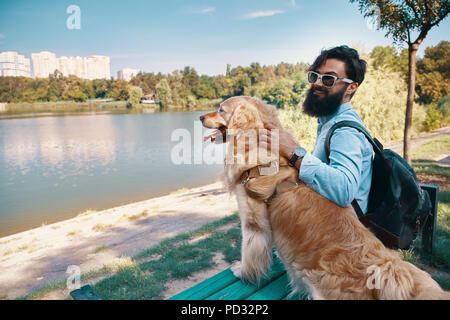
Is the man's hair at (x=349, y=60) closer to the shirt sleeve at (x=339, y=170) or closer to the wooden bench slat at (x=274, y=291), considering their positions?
the shirt sleeve at (x=339, y=170)

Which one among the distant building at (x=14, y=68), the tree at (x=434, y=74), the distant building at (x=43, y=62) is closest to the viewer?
the distant building at (x=14, y=68)

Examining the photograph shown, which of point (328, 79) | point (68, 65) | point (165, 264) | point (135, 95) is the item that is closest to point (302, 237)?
point (328, 79)

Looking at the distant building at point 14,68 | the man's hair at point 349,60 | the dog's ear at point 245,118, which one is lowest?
the dog's ear at point 245,118

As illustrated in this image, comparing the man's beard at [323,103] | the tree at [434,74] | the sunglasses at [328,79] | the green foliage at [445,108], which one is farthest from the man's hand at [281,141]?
the tree at [434,74]

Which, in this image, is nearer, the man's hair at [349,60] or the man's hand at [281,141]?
the man's hand at [281,141]

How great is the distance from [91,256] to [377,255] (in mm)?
6228

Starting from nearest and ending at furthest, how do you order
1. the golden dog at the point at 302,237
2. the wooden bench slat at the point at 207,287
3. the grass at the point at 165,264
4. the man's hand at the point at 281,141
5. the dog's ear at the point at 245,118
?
the golden dog at the point at 302,237, the wooden bench slat at the point at 207,287, the man's hand at the point at 281,141, the dog's ear at the point at 245,118, the grass at the point at 165,264

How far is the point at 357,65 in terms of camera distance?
8.34 ft

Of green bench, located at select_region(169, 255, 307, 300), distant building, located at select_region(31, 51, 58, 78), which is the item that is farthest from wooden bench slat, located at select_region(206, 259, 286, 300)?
distant building, located at select_region(31, 51, 58, 78)

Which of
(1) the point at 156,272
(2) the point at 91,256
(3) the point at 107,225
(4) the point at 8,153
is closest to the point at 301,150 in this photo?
(1) the point at 156,272

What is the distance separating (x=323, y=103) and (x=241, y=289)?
78.4 inches

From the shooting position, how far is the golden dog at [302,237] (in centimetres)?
171

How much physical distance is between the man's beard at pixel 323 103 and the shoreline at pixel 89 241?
388 cm
